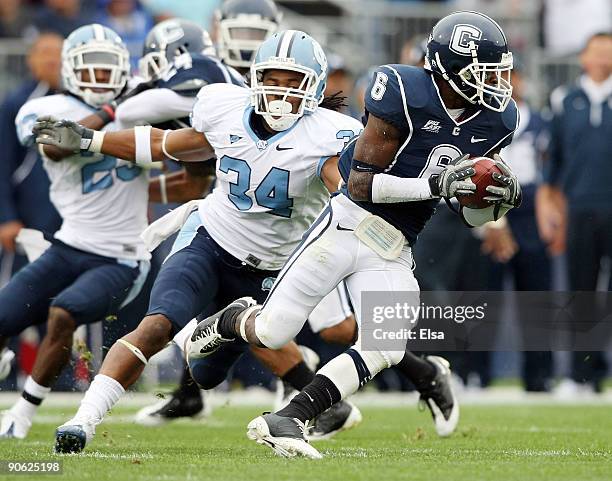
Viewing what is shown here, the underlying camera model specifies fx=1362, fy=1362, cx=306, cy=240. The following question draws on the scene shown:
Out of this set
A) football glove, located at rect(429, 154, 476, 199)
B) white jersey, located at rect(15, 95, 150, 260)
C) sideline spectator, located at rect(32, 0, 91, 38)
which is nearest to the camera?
football glove, located at rect(429, 154, 476, 199)

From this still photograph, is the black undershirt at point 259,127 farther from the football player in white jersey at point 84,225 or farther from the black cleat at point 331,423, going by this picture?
the black cleat at point 331,423

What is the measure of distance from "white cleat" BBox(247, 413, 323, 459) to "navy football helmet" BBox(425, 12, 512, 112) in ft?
4.84

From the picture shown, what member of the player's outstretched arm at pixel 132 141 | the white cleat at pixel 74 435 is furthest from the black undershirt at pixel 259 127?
the white cleat at pixel 74 435

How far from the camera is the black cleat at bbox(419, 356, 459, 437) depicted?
268 inches

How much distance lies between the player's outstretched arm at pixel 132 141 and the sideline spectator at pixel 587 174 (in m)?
4.48

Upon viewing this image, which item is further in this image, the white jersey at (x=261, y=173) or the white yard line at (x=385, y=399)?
the white yard line at (x=385, y=399)

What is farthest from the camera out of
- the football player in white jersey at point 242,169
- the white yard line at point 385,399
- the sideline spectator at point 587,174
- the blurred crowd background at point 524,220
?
the sideline spectator at point 587,174

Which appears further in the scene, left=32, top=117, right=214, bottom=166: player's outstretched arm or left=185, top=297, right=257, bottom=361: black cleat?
left=32, top=117, right=214, bottom=166: player's outstretched arm

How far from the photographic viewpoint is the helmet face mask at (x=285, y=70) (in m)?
5.84

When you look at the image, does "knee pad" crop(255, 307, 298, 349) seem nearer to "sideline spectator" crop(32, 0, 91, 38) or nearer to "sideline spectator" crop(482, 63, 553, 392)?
"sideline spectator" crop(482, 63, 553, 392)

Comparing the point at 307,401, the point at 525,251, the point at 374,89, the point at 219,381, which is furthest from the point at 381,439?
the point at 525,251

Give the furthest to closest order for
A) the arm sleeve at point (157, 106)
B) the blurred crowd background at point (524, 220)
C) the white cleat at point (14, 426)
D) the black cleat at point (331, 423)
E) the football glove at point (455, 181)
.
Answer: the blurred crowd background at point (524, 220) → the black cleat at point (331, 423) → the white cleat at point (14, 426) → the arm sleeve at point (157, 106) → the football glove at point (455, 181)

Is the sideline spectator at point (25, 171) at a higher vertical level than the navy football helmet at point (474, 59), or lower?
lower

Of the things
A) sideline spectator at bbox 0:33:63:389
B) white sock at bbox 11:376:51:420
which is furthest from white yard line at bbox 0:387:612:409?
white sock at bbox 11:376:51:420
